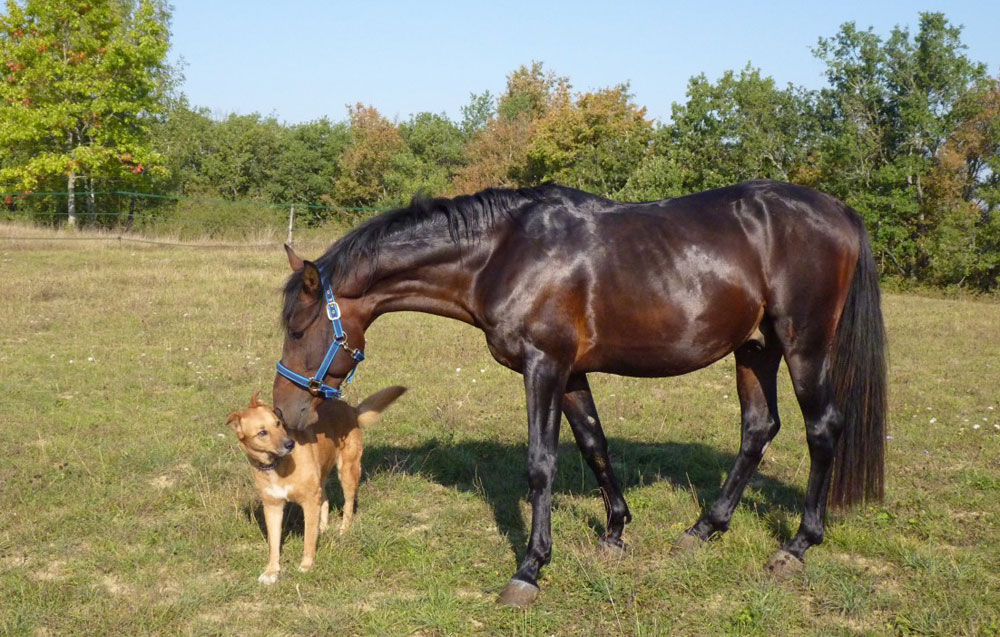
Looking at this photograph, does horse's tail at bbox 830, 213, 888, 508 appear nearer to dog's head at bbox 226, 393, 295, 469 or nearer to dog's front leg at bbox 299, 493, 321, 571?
dog's front leg at bbox 299, 493, 321, 571

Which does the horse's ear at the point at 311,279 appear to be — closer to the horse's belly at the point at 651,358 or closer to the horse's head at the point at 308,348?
the horse's head at the point at 308,348

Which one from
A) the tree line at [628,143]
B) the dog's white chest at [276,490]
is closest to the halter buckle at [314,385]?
the dog's white chest at [276,490]

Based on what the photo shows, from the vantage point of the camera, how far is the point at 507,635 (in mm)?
3986

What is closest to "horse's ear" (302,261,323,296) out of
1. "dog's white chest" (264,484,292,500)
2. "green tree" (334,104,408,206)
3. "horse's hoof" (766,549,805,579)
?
"dog's white chest" (264,484,292,500)

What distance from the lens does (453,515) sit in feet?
18.1

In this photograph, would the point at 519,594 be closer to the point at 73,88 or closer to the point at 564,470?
the point at 564,470

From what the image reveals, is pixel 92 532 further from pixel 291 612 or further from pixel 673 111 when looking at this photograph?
pixel 673 111

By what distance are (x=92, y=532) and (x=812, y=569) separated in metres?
4.44

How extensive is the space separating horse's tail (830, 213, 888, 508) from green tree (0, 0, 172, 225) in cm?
2828

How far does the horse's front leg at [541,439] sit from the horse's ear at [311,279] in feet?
4.08

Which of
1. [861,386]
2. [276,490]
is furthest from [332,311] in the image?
[861,386]

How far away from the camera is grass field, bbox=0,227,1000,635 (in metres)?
4.15

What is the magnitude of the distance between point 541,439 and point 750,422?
1.65 meters

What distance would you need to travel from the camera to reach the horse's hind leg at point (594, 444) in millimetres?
5133
